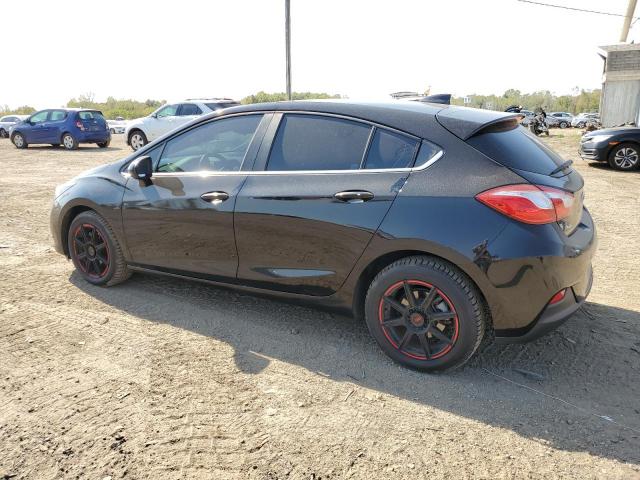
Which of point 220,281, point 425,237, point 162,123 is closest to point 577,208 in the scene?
point 425,237

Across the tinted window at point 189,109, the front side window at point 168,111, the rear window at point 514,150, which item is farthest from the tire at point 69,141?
the rear window at point 514,150

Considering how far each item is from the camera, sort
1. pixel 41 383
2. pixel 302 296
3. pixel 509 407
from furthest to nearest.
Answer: pixel 302 296, pixel 41 383, pixel 509 407

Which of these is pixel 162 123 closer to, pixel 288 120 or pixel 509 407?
pixel 288 120

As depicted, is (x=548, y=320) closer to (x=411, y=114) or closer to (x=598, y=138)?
(x=411, y=114)

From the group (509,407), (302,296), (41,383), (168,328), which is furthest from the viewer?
(168,328)

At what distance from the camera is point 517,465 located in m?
2.37

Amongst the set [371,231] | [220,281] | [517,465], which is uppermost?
[371,231]

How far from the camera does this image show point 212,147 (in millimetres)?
3865

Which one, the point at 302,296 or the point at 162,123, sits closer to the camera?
the point at 302,296

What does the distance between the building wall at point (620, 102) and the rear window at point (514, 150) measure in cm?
2237

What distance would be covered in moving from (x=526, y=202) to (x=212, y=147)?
228 cm

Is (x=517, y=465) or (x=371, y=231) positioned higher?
(x=371, y=231)

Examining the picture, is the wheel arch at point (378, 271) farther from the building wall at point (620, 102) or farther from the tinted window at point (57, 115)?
the building wall at point (620, 102)

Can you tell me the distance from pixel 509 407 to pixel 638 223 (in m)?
5.32
